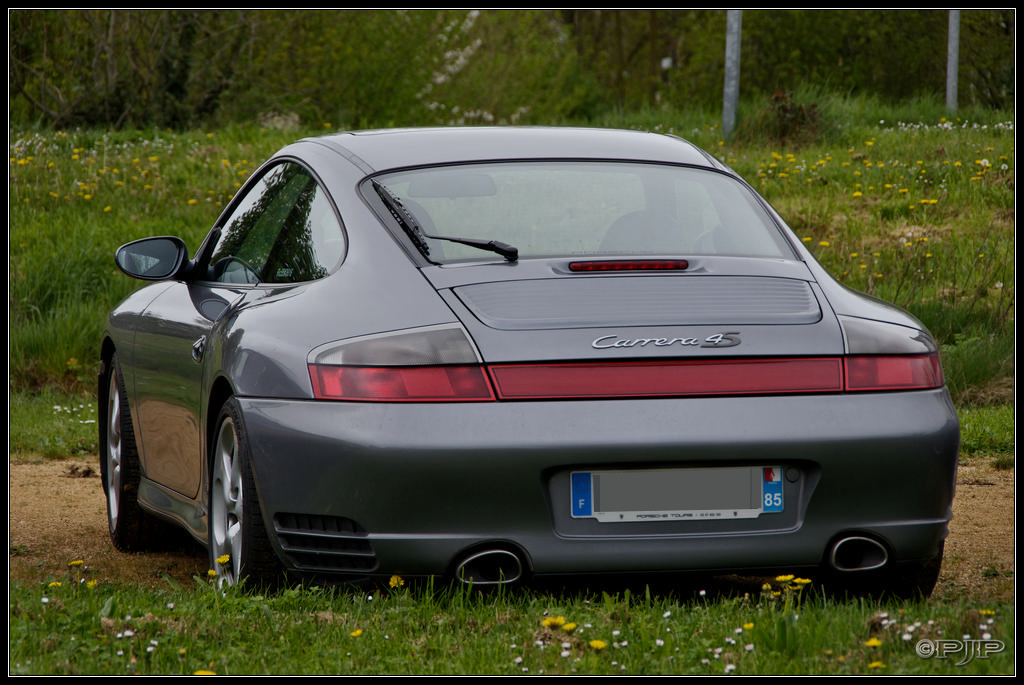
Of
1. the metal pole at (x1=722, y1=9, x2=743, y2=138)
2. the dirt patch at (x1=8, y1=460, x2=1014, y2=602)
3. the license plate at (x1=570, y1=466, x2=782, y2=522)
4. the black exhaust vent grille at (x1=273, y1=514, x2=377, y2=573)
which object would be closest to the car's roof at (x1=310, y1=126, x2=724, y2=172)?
the black exhaust vent grille at (x1=273, y1=514, x2=377, y2=573)

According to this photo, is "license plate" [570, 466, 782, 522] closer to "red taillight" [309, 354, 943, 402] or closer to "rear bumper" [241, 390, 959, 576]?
"rear bumper" [241, 390, 959, 576]

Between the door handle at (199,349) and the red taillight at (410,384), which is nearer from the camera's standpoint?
the red taillight at (410,384)

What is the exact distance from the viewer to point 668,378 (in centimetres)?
340

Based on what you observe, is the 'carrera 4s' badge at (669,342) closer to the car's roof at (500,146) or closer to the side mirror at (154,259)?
the car's roof at (500,146)

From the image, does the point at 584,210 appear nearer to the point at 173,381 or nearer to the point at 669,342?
the point at 669,342

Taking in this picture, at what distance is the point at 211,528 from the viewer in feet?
13.8

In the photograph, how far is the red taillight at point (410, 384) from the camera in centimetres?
336

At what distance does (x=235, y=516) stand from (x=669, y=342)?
54.0 inches

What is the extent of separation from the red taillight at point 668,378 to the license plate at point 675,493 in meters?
0.20

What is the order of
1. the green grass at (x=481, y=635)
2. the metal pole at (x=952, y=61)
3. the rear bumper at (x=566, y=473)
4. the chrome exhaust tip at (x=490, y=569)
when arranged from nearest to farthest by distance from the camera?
the green grass at (x=481, y=635), the rear bumper at (x=566, y=473), the chrome exhaust tip at (x=490, y=569), the metal pole at (x=952, y=61)

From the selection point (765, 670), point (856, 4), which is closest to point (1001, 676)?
point (765, 670)

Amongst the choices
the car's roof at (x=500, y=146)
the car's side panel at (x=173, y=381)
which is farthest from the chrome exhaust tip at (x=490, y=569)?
the car's roof at (x=500, y=146)

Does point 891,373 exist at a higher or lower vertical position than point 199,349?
higher

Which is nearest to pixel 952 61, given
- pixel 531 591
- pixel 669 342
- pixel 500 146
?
pixel 500 146
